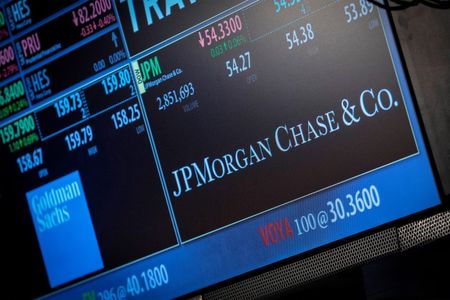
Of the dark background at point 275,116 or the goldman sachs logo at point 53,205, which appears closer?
the dark background at point 275,116

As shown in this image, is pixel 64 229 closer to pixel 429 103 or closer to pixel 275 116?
pixel 275 116

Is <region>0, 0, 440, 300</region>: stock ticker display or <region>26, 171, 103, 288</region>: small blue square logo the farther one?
<region>26, 171, 103, 288</region>: small blue square logo

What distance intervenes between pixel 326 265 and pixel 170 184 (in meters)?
0.52

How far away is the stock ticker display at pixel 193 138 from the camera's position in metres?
2.11

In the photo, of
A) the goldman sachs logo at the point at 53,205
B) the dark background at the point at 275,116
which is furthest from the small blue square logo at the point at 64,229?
the dark background at the point at 275,116

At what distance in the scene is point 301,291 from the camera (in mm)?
2324

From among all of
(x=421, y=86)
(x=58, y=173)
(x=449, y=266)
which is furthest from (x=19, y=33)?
(x=449, y=266)

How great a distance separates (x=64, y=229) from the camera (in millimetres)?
2590

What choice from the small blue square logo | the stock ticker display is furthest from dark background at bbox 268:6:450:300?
the small blue square logo

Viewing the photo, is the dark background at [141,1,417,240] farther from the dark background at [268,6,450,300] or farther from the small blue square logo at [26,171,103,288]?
the small blue square logo at [26,171,103,288]

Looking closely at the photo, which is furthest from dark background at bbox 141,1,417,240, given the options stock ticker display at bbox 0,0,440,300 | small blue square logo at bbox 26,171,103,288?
small blue square logo at bbox 26,171,103,288

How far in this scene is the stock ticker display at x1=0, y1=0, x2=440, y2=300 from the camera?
2105 mm

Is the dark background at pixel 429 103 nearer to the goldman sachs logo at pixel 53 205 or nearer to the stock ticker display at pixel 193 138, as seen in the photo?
the stock ticker display at pixel 193 138

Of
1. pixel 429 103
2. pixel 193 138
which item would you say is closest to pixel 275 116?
pixel 193 138
